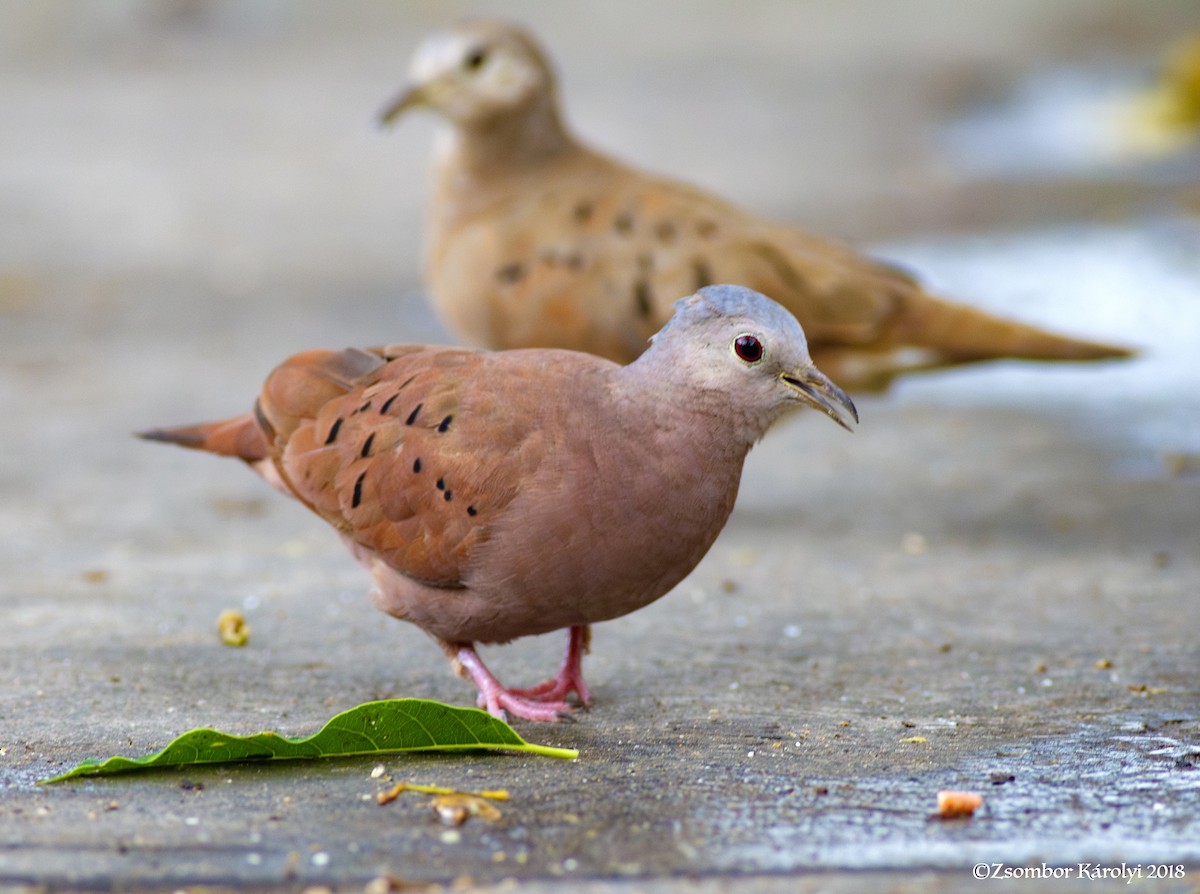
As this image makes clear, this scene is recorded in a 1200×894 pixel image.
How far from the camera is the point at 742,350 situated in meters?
2.86

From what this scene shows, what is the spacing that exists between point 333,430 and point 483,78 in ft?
8.38

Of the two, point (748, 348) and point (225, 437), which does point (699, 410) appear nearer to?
point (748, 348)

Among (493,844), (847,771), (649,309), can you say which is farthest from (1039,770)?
(649,309)

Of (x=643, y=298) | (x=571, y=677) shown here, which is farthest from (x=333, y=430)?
(x=643, y=298)

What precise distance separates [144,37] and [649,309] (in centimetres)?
1035

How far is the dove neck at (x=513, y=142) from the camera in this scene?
17.9ft

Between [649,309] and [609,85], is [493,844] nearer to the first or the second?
[649,309]

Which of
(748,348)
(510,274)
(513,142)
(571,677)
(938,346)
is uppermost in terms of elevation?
(513,142)

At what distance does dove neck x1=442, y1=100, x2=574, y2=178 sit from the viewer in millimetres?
5441

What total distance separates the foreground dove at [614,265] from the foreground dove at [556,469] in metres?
1.59

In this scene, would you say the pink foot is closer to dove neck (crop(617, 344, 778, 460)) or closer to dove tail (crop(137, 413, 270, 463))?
dove neck (crop(617, 344, 778, 460))

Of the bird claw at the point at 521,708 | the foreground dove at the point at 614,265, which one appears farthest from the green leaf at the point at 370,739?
the foreground dove at the point at 614,265

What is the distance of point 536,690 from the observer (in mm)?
3336

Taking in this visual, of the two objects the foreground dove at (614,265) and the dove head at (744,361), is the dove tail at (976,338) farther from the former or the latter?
the dove head at (744,361)
